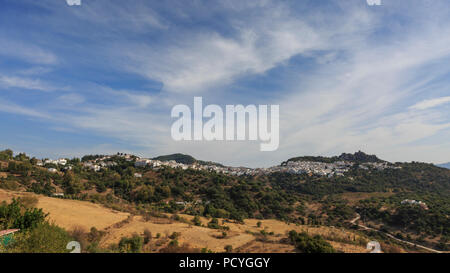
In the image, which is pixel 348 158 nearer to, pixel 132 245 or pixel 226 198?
pixel 226 198

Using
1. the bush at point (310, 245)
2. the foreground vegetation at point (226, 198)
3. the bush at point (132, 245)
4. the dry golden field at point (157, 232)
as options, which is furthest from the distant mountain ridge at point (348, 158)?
the bush at point (132, 245)

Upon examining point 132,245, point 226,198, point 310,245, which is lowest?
point 226,198

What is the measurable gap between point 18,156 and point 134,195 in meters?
43.3

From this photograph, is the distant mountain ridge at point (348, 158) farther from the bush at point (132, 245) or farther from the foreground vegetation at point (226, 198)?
the bush at point (132, 245)

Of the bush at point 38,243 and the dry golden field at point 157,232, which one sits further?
the dry golden field at point 157,232

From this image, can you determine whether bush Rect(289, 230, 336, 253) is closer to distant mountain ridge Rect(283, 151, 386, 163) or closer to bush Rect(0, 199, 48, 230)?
bush Rect(0, 199, 48, 230)

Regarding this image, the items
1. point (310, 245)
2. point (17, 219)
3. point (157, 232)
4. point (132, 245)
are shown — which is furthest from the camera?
point (157, 232)

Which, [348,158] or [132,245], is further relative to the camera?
[348,158]

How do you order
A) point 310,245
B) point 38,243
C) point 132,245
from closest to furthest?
1. point 38,243
2. point 310,245
3. point 132,245

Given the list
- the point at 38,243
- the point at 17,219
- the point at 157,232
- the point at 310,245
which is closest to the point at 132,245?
the point at 157,232

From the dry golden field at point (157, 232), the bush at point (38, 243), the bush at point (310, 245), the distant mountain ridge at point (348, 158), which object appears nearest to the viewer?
the bush at point (38, 243)

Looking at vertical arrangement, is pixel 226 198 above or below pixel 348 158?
below
